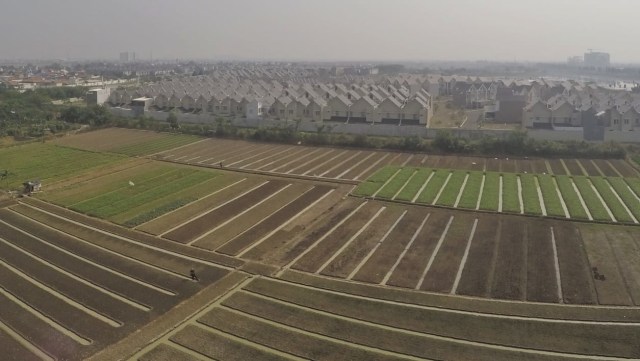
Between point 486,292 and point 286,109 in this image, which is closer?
point 486,292

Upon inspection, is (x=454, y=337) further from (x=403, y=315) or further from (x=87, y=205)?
Result: (x=87, y=205)

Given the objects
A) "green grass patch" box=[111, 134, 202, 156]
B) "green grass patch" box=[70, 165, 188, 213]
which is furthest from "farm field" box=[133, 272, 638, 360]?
"green grass patch" box=[111, 134, 202, 156]

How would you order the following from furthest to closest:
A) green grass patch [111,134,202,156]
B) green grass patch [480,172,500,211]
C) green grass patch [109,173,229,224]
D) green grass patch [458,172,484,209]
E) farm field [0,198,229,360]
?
green grass patch [111,134,202,156]
green grass patch [458,172,484,209]
green grass patch [480,172,500,211]
green grass patch [109,173,229,224]
farm field [0,198,229,360]

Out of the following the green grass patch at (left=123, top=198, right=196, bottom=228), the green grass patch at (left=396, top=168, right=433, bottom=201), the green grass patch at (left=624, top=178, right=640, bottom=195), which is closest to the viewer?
the green grass patch at (left=123, top=198, right=196, bottom=228)

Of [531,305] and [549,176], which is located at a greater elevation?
[549,176]

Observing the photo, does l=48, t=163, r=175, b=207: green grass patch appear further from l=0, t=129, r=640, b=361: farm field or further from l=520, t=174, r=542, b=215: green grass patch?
l=520, t=174, r=542, b=215: green grass patch

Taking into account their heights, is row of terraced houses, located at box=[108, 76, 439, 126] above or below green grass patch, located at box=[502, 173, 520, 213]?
above

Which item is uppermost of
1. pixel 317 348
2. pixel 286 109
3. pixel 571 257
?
pixel 286 109

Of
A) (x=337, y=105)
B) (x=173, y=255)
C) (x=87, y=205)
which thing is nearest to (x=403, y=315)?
(x=173, y=255)

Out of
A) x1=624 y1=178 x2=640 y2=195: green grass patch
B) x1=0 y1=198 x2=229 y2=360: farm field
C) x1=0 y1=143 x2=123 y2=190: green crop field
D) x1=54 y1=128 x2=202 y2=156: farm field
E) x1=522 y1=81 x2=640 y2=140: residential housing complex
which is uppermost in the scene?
x1=522 y1=81 x2=640 y2=140: residential housing complex
